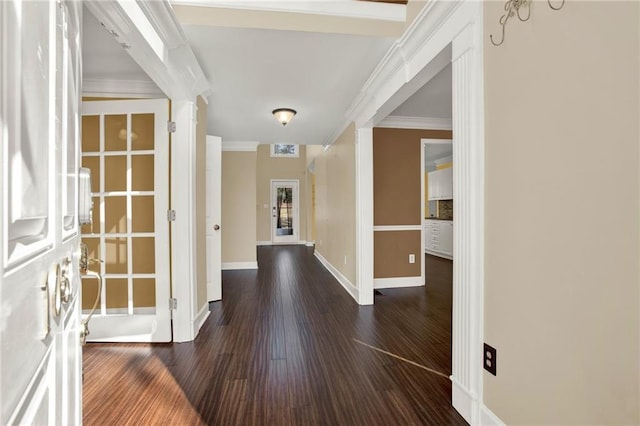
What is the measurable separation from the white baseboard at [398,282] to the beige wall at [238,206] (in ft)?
8.39

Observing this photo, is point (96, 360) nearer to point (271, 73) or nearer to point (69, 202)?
point (69, 202)

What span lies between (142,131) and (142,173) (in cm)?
36

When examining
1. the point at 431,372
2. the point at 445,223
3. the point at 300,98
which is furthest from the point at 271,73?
the point at 445,223

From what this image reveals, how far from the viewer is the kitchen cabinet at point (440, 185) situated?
22.3 feet

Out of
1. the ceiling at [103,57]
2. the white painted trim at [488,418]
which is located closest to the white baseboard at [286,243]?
the ceiling at [103,57]

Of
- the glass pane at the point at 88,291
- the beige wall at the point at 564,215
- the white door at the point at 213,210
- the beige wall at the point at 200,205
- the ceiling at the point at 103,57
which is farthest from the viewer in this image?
the white door at the point at 213,210

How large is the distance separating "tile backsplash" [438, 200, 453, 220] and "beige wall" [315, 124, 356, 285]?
282cm

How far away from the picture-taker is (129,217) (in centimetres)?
272

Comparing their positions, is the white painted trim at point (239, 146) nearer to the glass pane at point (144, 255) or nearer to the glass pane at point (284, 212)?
the glass pane at point (144, 255)

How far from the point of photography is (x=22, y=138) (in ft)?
1.88

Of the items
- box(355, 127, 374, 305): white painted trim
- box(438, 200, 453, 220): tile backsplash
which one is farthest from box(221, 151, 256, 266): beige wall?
box(438, 200, 453, 220): tile backsplash

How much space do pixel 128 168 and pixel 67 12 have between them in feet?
7.09

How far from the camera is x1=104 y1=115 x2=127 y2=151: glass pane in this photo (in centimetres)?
267

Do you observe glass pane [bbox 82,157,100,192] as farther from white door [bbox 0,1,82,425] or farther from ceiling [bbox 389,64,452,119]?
ceiling [bbox 389,64,452,119]
